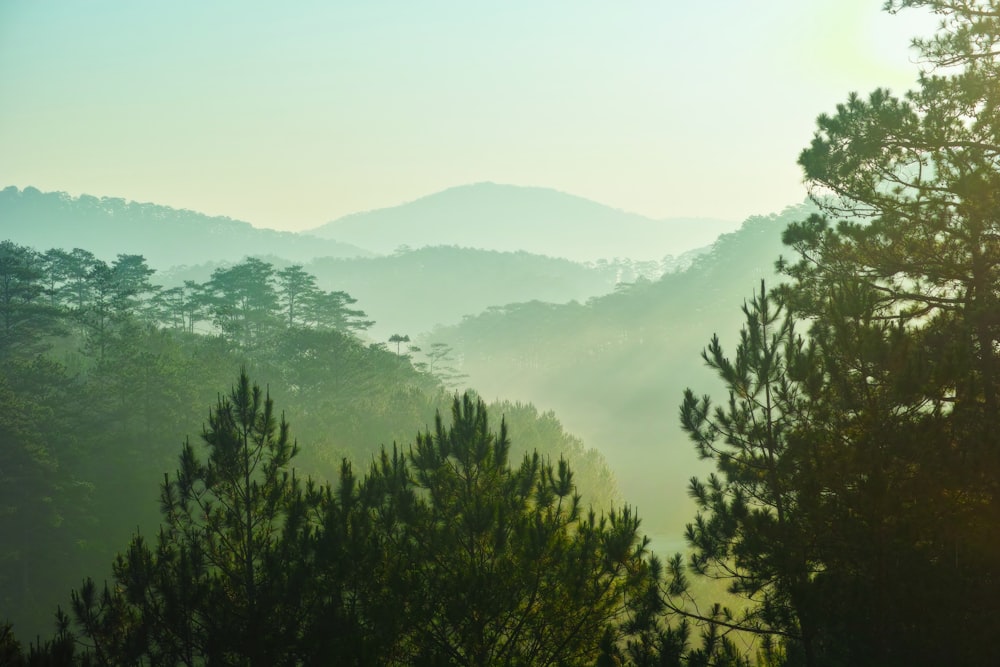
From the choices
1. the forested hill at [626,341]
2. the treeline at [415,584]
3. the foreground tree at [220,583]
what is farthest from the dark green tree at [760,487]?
the forested hill at [626,341]

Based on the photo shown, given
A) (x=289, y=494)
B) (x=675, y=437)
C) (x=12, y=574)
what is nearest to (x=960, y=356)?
(x=289, y=494)

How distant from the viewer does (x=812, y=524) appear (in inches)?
384

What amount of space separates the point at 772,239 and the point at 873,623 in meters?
130

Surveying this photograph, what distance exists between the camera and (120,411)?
38.8m

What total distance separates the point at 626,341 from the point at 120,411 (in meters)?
104

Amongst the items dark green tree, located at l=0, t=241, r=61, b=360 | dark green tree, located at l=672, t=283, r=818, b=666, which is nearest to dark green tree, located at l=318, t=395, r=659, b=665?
dark green tree, located at l=672, t=283, r=818, b=666

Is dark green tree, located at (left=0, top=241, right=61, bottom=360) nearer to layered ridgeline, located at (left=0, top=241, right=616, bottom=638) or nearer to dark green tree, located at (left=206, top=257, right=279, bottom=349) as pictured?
layered ridgeline, located at (left=0, top=241, right=616, bottom=638)

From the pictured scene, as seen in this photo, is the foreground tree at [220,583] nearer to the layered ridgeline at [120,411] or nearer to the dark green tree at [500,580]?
the dark green tree at [500,580]

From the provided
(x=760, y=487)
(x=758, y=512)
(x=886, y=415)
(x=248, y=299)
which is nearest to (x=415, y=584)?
(x=758, y=512)

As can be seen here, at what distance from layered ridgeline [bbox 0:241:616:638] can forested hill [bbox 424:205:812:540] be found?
50.1 meters

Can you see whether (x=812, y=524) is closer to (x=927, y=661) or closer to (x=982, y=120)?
(x=927, y=661)

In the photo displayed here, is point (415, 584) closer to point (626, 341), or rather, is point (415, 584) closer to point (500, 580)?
point (500, 580)

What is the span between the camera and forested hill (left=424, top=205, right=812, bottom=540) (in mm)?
112938

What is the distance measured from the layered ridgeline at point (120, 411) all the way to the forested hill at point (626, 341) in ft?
164
